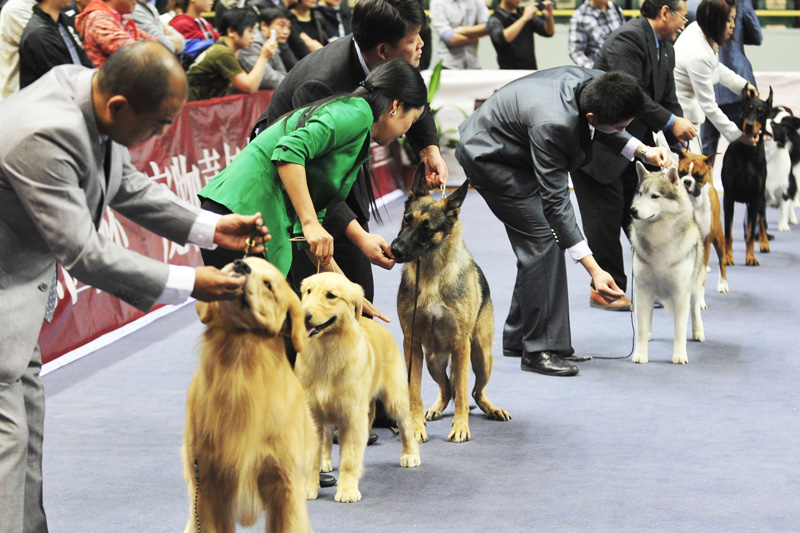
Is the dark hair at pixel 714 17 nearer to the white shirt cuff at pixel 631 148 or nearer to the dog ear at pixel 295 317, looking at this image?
the white shirt cuff at pixel 631 148

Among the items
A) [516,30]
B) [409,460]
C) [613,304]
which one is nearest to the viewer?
[409,460]

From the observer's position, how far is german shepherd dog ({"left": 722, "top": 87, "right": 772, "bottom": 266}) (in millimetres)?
7504

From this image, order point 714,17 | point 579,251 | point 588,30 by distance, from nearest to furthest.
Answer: point 579,251 < point 714,17 < point 588,30

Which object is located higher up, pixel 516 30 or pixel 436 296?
pixel 436 296

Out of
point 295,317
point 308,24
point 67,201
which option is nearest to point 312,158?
point 295,317

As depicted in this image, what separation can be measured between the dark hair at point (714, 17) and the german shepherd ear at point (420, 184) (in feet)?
12.0

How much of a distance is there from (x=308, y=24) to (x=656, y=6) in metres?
4.58

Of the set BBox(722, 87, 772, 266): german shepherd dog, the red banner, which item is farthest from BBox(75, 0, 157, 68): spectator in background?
BBox(722, 87, 772, 266): german shepherd dog

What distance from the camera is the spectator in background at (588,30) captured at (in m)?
10.5

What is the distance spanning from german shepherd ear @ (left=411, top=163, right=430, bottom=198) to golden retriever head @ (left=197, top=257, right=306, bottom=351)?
185 cm

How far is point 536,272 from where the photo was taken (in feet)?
16.4

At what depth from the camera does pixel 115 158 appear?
2.35m

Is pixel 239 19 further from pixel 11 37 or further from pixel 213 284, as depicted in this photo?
pixel 213 284

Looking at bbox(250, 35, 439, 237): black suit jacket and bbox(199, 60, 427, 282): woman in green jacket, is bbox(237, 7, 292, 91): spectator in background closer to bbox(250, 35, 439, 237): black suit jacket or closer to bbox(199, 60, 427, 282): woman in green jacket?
bbox(250, 35, 439, 237): black suit jacket
